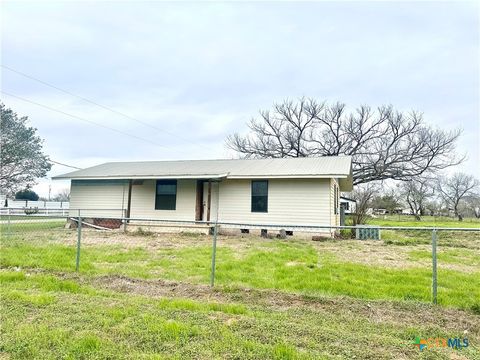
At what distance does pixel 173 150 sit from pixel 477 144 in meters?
28.9

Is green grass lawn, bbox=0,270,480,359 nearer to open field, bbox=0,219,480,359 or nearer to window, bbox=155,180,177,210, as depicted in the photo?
open field, bbox=0,219,480,359

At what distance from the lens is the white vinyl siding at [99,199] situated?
15258 millimetres

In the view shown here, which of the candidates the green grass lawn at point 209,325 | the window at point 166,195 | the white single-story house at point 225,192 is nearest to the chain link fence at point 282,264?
the green grass lawn at point 209,325

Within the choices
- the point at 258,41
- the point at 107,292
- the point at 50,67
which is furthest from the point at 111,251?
the point at 50,67

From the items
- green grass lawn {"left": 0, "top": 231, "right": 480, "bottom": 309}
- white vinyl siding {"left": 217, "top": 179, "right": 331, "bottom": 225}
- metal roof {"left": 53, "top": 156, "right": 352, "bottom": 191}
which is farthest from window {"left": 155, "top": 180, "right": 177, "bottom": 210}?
green grass lawn {"left": 0, "top": 231, "right": 480, "bottom": 309}

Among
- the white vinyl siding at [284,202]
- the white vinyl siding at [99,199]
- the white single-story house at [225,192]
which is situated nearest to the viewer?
the white vinyl siding at [284,202]

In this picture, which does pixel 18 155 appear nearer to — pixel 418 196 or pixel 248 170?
pixel 248 170

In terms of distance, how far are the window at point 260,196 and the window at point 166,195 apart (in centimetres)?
366

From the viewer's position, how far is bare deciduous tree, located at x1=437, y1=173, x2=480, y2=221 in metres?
51.1

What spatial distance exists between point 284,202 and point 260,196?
1087 mm

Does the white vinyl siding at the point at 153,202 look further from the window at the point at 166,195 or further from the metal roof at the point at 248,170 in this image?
the metal roof at the point at 248,170

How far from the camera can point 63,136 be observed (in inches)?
1094

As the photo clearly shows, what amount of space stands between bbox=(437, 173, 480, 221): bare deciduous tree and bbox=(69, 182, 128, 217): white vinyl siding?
167ft

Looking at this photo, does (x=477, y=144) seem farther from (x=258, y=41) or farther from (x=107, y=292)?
(x=107, y=292)
